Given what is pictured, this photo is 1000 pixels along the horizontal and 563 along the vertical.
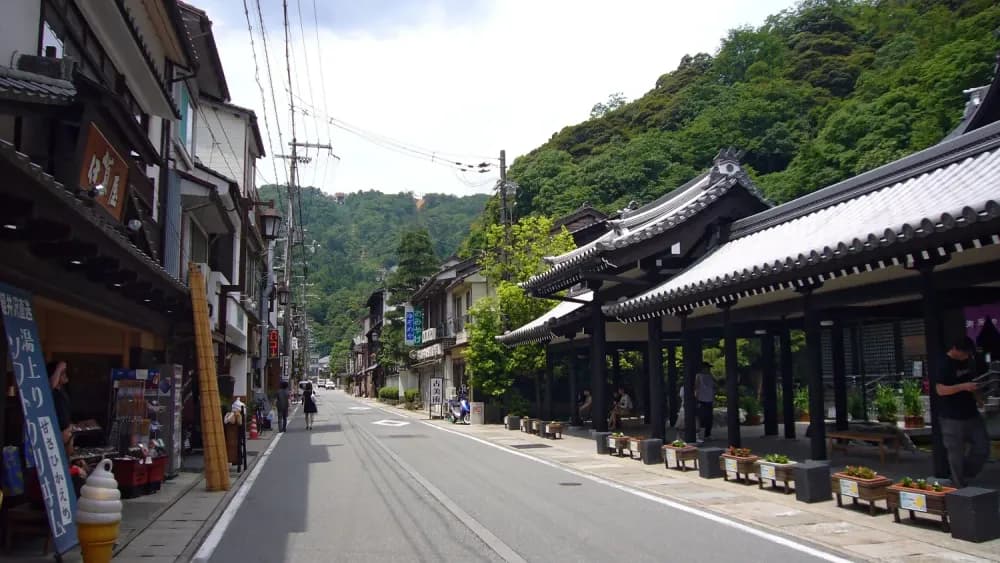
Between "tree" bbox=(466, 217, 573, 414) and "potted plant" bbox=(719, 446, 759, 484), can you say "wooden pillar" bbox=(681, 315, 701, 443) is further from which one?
"tree" bbox=(466, 217, 573, 414)

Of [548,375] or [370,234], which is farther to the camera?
[370,234]

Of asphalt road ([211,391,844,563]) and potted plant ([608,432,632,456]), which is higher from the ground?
potted plant ([608,432,632,456])

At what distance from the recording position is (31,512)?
813 cm

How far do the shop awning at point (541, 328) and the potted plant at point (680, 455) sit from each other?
6758mm

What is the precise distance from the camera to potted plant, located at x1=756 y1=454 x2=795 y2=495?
11.5m

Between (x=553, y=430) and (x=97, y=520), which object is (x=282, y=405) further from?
(x=97, y=520)

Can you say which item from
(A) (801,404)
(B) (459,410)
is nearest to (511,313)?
(B) (459,410)

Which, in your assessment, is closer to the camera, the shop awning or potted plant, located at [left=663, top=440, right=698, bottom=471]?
potted plant, located at [left=663, top=440, right=698, bottom=471]

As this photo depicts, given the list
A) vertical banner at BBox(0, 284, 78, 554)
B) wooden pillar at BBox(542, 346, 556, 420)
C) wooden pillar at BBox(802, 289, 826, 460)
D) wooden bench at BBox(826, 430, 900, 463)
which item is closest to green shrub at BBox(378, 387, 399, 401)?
wooden pillar at BBox(542, 346, 556, 420)

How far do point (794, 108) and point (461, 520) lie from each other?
4885 centimetres

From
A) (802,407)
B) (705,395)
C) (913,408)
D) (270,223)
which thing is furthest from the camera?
(270,223)

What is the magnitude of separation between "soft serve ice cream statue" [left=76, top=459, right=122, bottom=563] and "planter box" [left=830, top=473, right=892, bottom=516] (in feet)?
28.7

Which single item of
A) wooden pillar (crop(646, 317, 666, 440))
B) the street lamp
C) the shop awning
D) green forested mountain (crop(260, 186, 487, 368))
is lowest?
wooden pillar (crop(646, 317, 666, 440))

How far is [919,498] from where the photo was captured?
347 inches
